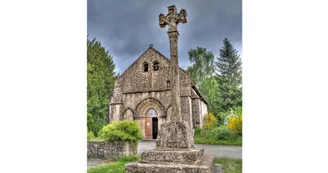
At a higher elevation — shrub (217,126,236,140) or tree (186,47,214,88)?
tree (186,47,214,88)

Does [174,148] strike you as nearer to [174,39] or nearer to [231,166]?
[174,39]

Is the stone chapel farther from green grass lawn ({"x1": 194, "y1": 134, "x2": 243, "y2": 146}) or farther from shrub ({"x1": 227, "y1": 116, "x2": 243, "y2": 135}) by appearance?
shrub ({"x1": 227, "y1": 116, "x2": 243, "y2": 135})

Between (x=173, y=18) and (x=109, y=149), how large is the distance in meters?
4.64

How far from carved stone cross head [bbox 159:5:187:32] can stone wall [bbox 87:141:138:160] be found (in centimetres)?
423

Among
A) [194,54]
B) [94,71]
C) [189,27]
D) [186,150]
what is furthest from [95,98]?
[186,150]

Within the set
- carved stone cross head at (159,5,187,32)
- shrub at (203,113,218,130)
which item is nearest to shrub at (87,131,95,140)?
shrub at (203,113,218,130)

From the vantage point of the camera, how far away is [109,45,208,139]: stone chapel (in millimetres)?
12898

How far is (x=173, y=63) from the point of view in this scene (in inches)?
141

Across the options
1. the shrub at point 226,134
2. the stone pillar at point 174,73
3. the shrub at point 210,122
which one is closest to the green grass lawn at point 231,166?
the stone pillar at point 174,73

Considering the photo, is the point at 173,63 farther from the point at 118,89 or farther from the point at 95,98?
the point at 118,89

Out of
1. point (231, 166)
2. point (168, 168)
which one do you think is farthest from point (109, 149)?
point (168, 168)

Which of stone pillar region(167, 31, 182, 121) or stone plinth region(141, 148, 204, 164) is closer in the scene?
stone plinth region(141, 148, 204, 164)

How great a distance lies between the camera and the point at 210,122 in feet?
34.6

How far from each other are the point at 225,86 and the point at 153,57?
19.4 ft
